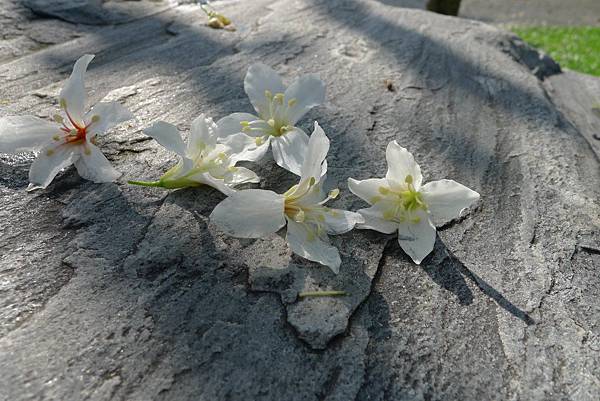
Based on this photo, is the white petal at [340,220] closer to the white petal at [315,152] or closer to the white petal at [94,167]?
the white petal at [315,152]

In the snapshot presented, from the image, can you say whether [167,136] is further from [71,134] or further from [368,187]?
[368,187]

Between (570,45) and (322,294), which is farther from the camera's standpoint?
(570,45)

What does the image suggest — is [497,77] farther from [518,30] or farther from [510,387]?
[518,30]

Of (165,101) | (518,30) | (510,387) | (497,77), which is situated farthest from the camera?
(518,30)

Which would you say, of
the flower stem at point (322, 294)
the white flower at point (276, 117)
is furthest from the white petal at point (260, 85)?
the flower stem at point (322, 294)

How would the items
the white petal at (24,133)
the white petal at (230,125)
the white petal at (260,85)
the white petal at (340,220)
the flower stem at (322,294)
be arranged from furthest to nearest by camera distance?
the white petal at (260,85)
the white petal at (230,125)
the white petal at (24,133)
the white petal at (340,220)
the flower stem at (322,294)

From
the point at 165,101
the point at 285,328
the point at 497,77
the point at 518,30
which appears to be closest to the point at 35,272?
the point at 285,328

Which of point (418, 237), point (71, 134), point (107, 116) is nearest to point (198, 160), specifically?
point (107, 116)

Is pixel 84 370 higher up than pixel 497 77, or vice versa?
pixel 84 370
